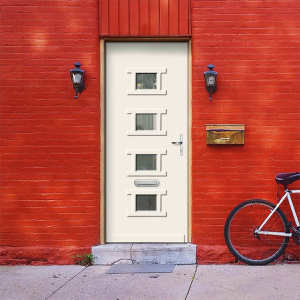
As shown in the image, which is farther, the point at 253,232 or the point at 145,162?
the point at 145,162

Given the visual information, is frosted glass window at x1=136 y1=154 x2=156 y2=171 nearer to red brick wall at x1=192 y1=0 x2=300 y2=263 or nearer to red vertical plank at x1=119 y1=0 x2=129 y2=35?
red brick wall at x1=192 y1=0 x2=300 y2=263

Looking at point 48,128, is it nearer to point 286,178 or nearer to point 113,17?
point 113,17

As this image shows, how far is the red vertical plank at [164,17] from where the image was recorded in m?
5.32

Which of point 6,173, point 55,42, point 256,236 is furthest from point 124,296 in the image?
point 55,42

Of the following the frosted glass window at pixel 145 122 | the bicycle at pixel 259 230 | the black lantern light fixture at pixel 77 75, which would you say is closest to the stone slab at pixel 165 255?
the bicycle at pixel 259 230

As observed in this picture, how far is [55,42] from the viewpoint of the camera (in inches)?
211

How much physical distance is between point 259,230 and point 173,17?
272cm

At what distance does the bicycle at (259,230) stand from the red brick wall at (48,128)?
165cm

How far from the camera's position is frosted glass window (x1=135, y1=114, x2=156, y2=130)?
18.0ft

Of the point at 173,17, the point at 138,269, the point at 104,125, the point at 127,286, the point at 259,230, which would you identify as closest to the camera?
the point at 127,286

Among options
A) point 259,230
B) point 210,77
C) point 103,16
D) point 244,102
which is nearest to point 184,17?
point 210,77

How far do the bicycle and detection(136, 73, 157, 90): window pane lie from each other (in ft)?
5.91

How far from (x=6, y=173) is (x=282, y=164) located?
331cm

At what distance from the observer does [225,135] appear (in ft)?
17.2
